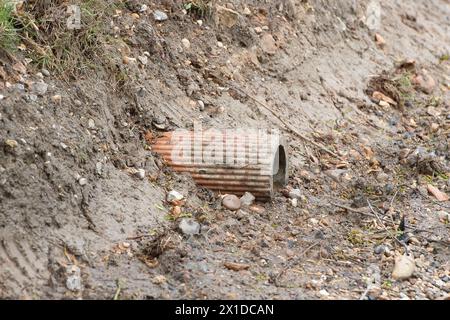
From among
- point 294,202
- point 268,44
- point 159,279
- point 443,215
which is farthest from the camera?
point 268,44

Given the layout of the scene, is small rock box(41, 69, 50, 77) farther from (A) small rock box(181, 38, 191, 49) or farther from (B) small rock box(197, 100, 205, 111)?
(A) small rock box(181, 38, 191, 49)

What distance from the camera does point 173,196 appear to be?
191 inches

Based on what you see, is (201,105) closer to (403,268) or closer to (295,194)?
(295,194)

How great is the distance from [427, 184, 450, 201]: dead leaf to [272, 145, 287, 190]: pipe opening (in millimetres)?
1122

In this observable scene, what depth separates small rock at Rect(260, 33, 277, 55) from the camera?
21.3 ft

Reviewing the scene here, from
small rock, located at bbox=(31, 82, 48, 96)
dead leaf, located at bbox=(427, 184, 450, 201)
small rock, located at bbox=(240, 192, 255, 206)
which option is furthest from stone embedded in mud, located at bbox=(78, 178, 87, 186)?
dead leaf, located at bbox=(427, 184, 450, 201)

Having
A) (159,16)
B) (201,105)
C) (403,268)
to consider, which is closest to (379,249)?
(403,268)

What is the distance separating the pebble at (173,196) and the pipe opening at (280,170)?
70 cm

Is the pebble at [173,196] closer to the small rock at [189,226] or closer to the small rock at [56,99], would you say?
the small rock at [189,226]

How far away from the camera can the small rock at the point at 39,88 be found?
182 inches

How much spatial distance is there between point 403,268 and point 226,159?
1.19 m

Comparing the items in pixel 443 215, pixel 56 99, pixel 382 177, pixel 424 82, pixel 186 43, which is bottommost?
pixel 424 82

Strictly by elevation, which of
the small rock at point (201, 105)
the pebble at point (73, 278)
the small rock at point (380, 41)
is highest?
the pebble at point (73, 278)

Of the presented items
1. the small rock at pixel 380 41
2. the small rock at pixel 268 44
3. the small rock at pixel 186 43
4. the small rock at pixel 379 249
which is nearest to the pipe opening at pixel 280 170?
the small rock at pixel 379 249
